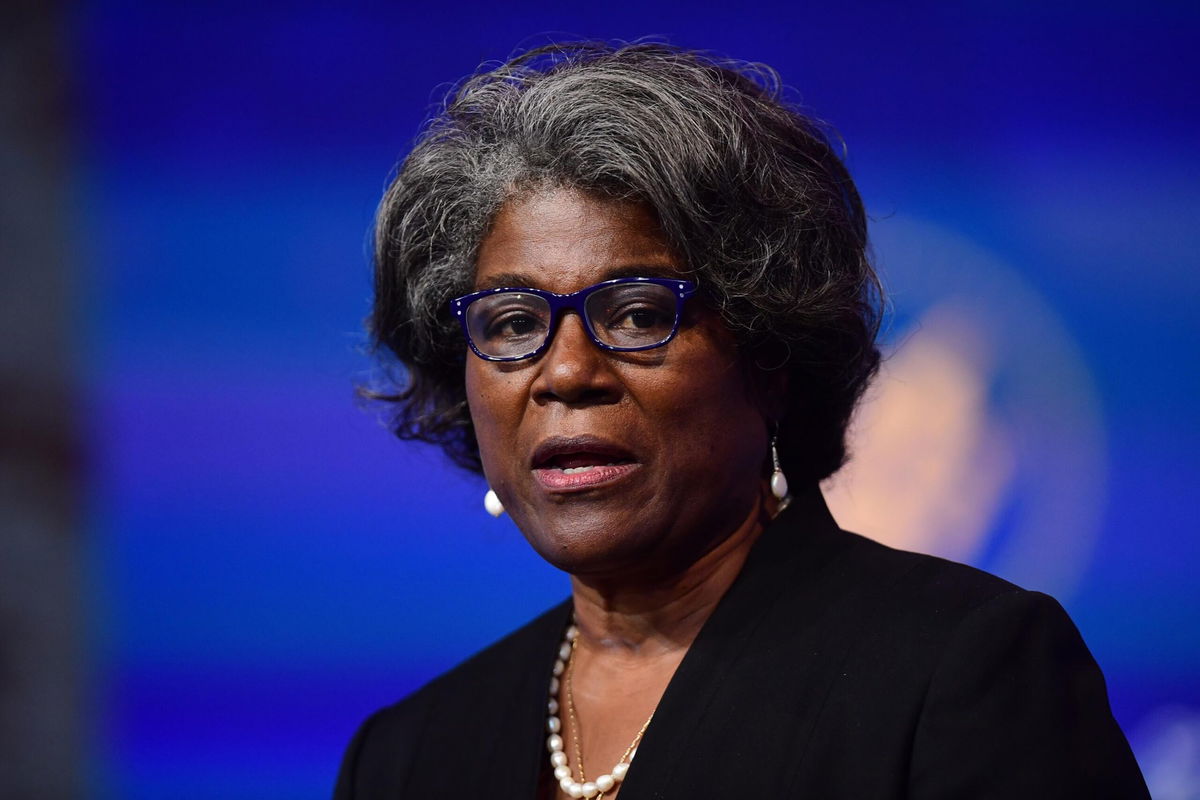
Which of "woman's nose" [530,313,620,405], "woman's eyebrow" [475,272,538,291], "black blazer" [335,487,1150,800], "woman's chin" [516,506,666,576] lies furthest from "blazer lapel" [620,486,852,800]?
"woman's eyebrow" [475,272,538,291]

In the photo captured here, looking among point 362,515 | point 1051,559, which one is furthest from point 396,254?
point 1051,559

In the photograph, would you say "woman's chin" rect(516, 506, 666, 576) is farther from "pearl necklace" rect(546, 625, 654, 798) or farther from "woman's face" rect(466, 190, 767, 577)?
"pearl necklace" rect(546, 625, 654, 798)

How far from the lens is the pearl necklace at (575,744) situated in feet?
5.59

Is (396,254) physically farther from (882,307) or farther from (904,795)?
(904,795)

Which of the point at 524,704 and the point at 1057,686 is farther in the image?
the point at 524,704

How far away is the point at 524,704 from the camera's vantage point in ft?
6.28

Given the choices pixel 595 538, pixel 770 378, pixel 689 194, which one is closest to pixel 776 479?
pixel 770 378

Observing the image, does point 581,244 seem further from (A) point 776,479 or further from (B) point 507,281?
(A) point 776,479

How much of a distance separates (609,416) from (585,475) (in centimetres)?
8

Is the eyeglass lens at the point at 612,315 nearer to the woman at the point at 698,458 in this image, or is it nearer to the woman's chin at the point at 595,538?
the woman at the point at 698,458

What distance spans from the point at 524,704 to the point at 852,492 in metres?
1.03

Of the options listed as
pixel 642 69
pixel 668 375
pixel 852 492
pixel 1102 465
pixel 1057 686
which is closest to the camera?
pixel 1057 686

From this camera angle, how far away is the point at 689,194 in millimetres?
1625

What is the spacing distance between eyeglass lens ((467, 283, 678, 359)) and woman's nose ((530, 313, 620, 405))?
0.06 feet
